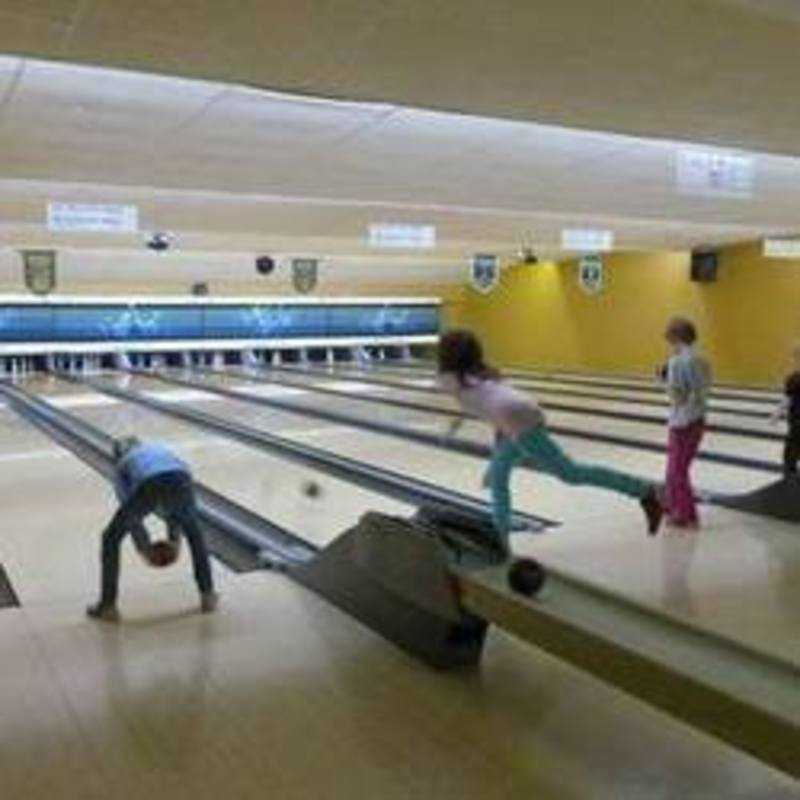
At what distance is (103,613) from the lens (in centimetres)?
442

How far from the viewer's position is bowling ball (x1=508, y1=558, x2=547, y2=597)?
12.0ft

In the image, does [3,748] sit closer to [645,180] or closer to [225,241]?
[645,180]

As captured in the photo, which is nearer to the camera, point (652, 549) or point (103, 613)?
point (103, 613)

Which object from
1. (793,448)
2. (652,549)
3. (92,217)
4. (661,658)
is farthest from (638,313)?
(661,658)

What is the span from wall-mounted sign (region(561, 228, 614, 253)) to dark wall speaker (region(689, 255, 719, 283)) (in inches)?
125

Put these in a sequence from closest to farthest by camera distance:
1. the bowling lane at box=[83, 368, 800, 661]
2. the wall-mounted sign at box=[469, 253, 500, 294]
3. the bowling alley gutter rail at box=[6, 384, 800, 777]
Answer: the bowling alley gutter rail at box=[6, 384, 800, 777], the bowling lane at box=[83, 368, 800, 661], the wall-mounted sign at box=[469, 253, 500, 294]

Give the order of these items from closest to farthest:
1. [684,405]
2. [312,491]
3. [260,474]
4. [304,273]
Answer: [684,405], [312,491], [260,474], [304,273]

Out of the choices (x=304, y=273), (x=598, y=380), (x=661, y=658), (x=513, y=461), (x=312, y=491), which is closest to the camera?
(x=661, y=658)

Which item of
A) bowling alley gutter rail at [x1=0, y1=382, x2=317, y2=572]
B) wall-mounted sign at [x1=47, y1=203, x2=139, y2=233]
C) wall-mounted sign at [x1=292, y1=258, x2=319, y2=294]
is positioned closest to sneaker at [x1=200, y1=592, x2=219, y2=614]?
bowling alley gutter rail at [x1=0, y1=382, x2=317, y2=572]

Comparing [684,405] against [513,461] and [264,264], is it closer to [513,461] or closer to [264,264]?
[513,461]

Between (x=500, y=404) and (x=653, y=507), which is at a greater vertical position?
(x=500, y=404)

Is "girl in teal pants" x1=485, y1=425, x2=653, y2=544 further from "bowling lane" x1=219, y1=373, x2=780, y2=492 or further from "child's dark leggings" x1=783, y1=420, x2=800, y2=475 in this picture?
"bowling lane" x1=219, y1=373, x2=780, y2=492

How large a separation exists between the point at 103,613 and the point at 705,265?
13.3 meters

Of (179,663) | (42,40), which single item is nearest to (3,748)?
(179,663)
